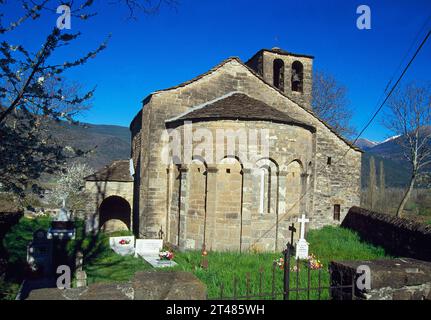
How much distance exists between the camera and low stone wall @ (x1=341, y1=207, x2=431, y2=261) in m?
10.9

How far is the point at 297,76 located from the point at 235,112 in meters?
8.13

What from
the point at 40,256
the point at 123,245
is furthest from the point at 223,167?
the point at 40,256

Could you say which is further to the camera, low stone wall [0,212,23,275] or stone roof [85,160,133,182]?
stone roof [85,160,133,182]

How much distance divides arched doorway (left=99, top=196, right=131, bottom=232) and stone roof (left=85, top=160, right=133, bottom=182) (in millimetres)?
1913

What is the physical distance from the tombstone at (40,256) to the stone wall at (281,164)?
3719mm

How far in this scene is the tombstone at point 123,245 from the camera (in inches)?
492

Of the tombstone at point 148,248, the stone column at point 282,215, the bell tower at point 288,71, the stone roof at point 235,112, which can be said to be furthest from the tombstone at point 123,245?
the bell tower at point 288,71

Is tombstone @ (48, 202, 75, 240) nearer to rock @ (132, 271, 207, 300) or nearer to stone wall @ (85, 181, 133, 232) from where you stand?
stone wall @ (85, 181, 133, 232)

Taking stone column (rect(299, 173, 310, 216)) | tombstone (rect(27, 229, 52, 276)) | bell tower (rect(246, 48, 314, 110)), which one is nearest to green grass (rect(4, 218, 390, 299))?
tombstone (rect(27, 229, 52, 276))

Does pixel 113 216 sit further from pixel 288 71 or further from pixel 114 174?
pixel 288 71

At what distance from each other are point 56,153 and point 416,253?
445 inches

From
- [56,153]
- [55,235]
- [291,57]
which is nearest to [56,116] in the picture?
[56,153]

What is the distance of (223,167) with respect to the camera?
1189cm
